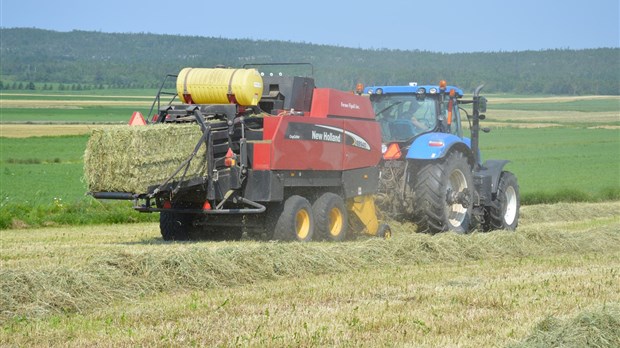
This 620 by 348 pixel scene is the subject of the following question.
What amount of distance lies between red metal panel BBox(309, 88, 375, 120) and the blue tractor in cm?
69

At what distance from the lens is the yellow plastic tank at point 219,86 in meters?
13.4

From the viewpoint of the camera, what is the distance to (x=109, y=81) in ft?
456

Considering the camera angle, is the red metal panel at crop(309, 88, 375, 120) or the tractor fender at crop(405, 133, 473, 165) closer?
the red metal panel at crop(309, 88, 375, 120)

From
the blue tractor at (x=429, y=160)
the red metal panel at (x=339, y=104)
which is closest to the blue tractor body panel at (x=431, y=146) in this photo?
the blue tractor at (x=429, y=160)

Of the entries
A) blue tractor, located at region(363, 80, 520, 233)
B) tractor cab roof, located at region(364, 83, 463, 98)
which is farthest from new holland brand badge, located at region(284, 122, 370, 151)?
tractor cab roof, located at region(364, 83, 463, 98)

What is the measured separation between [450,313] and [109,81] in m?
135

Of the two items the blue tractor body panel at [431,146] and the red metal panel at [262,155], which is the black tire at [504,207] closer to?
the blue tractor body panel at [431,146]

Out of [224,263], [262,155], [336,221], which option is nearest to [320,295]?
[224,263]

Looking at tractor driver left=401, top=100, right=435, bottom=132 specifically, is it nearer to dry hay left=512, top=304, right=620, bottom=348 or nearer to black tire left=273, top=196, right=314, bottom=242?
black tire left=273, top=196, right=314, bottom=242

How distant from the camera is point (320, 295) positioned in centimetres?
934

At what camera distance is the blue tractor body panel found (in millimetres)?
14961

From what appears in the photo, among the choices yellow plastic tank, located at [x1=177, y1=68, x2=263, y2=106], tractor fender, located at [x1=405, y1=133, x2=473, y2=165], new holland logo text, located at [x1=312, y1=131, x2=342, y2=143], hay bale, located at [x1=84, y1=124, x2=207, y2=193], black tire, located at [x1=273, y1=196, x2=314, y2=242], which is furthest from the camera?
tractor fender, located at [x1=405, y1=133, x2=473, y2=165]

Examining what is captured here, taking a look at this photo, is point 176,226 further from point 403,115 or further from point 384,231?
point 403,115

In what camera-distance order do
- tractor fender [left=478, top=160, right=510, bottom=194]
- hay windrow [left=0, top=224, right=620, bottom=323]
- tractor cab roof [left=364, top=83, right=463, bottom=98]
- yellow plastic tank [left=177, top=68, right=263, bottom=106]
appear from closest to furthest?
hay windrow [left=0, top=224, right=620, bottom=323] < yellow plastic tank [left=177, top=68, right=263, bottom=106] < tractor cab roof [left=364, top=83, right=463, bottom=98] < tractor fender [left=478, top=160, right=510, bottom=194]
